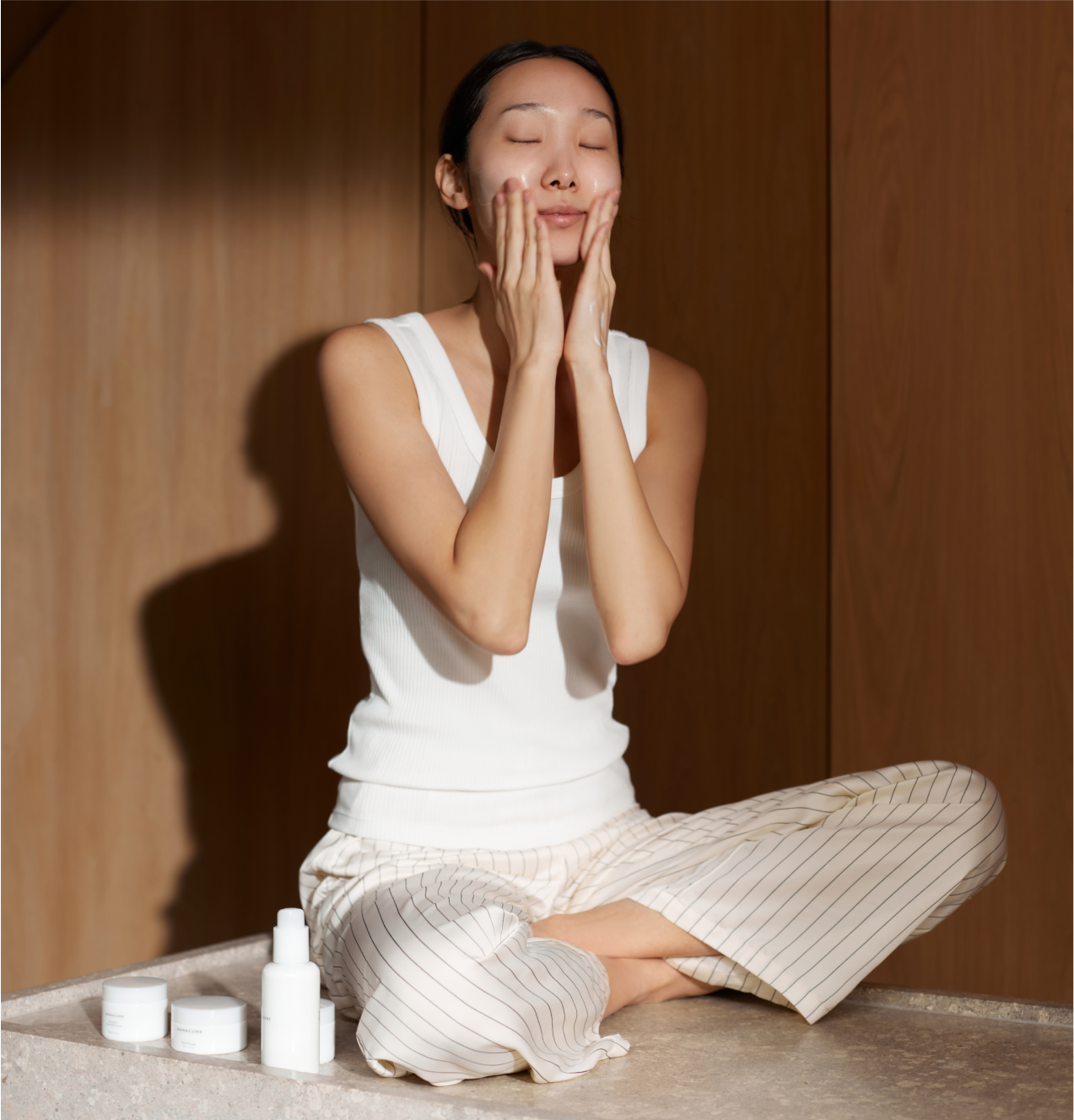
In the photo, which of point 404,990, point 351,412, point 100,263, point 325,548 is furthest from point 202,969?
point 100,263

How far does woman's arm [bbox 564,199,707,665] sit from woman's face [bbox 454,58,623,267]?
1.2 inches

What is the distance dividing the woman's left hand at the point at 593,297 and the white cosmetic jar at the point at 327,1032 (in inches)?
25.7

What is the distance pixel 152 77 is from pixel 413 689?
1.53m

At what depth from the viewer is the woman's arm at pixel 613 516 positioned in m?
1.32

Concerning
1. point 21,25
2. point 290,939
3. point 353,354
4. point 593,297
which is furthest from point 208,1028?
point 21,25

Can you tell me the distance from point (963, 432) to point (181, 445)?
1.31 m

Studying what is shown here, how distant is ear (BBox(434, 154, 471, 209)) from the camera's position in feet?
4.93

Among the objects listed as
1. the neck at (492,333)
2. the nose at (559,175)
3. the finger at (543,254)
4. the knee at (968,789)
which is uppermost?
the nose at (559,175)

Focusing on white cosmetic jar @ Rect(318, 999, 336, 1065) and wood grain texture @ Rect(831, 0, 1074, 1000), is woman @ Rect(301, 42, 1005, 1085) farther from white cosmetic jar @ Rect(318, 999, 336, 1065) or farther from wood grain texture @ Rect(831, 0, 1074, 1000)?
wood grain texture @ Rect(831, 0, 1074, 1000)

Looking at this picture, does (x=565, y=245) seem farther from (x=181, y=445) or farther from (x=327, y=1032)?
(x=181, y=445)

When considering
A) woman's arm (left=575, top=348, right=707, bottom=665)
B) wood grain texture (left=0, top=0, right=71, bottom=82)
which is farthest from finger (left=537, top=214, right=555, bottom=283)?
wood grain texture (left=0, top=0, right=71, bottom=82)

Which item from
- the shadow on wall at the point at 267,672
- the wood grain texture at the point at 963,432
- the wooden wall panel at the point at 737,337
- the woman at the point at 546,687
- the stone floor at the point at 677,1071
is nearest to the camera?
the stone floor at the point at 677,1071

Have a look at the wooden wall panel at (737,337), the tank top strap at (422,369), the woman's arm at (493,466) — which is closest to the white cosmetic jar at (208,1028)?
the woman's arm at (493,466)

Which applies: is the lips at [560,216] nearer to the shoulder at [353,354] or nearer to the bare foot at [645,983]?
the shoulder at [353,354]
